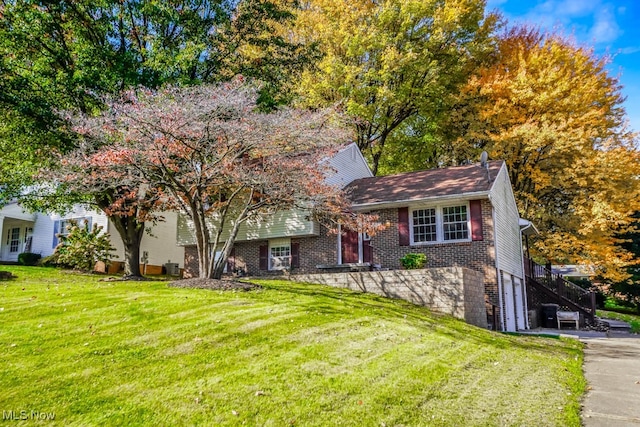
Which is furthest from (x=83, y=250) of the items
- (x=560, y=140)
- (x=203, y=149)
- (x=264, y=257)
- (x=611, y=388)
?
(x=560, y=140)

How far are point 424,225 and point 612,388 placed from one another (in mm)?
9846

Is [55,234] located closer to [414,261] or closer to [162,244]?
[162,244]

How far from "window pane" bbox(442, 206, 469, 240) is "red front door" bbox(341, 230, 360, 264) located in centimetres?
342

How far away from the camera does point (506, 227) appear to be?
693 inches

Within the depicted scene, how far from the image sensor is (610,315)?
86.6 feet

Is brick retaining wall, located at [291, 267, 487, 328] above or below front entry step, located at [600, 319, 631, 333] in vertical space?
above

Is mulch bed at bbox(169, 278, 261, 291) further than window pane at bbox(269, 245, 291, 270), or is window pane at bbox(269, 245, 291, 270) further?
window pane at bbox(269, 245, 291, 270)

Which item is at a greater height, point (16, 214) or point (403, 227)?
point (16, 214)

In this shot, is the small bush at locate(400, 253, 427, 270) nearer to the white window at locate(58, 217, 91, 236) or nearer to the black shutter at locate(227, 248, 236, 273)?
the black shutter at locate(227, 248, 236, 273)

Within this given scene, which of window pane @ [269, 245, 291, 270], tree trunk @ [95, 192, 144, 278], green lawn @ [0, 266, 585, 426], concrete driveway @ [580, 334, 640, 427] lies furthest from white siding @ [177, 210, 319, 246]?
concrete driveway @ [580, 334, 640, 427]

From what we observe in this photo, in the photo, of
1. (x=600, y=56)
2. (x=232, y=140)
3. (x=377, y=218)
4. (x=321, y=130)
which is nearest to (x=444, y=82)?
(x=600, y=56)

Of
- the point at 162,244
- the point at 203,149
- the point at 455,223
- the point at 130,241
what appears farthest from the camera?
the point at 162,244

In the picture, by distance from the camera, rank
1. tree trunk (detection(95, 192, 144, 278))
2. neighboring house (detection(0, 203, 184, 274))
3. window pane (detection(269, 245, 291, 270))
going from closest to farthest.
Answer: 1. tree trunk (detection(95, 192, 144, 278))
2. window pane (detection(269, 245, 291, 270))
3. neighboring house (detection(0, 203, 184, 274))

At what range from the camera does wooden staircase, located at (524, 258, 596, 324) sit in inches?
784
